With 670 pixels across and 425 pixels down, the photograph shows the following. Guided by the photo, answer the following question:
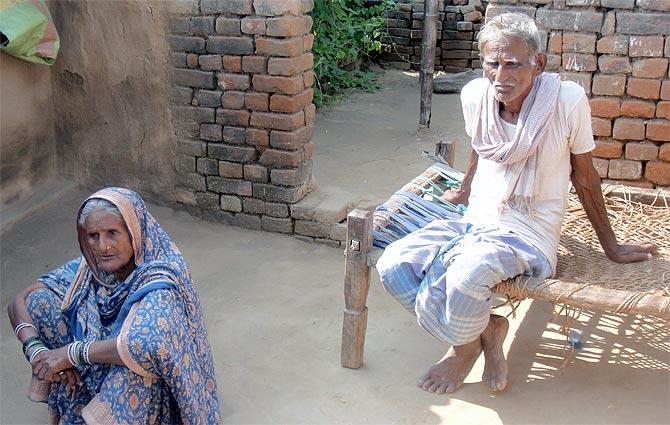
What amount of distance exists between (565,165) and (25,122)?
330 centimetres

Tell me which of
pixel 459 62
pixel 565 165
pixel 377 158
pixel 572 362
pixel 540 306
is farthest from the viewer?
pixel 459 62

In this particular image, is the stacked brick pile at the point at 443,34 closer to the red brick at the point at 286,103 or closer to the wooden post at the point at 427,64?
the wooden post at the point at 427,64

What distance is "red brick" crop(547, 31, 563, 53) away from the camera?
415 centimetres

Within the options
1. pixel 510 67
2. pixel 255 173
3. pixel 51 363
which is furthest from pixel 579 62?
pixel 51 363

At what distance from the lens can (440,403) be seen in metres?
3.10

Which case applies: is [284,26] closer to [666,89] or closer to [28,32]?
[28,32]

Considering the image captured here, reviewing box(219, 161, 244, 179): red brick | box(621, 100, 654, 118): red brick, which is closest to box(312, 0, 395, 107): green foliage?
box(219, 161, 244, 179): red brick

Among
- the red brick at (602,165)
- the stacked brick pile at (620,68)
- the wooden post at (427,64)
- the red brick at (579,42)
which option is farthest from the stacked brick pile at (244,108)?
the wooden post at (427,64)

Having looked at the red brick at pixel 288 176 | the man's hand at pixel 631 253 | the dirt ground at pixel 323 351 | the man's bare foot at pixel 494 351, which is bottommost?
the dirt ground at pixel 323 351

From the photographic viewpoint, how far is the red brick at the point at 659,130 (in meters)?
4.09

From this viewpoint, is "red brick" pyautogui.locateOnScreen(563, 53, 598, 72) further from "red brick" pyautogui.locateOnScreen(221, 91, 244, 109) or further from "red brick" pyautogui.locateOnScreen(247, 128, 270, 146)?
"red brick" pyautogui.locateOnScreen(221, 91, 244, 109)

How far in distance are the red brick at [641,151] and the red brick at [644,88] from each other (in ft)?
0.88

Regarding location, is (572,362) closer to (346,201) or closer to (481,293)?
(481,293)

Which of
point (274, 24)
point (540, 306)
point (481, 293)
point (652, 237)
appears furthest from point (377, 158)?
point (481, 293)
